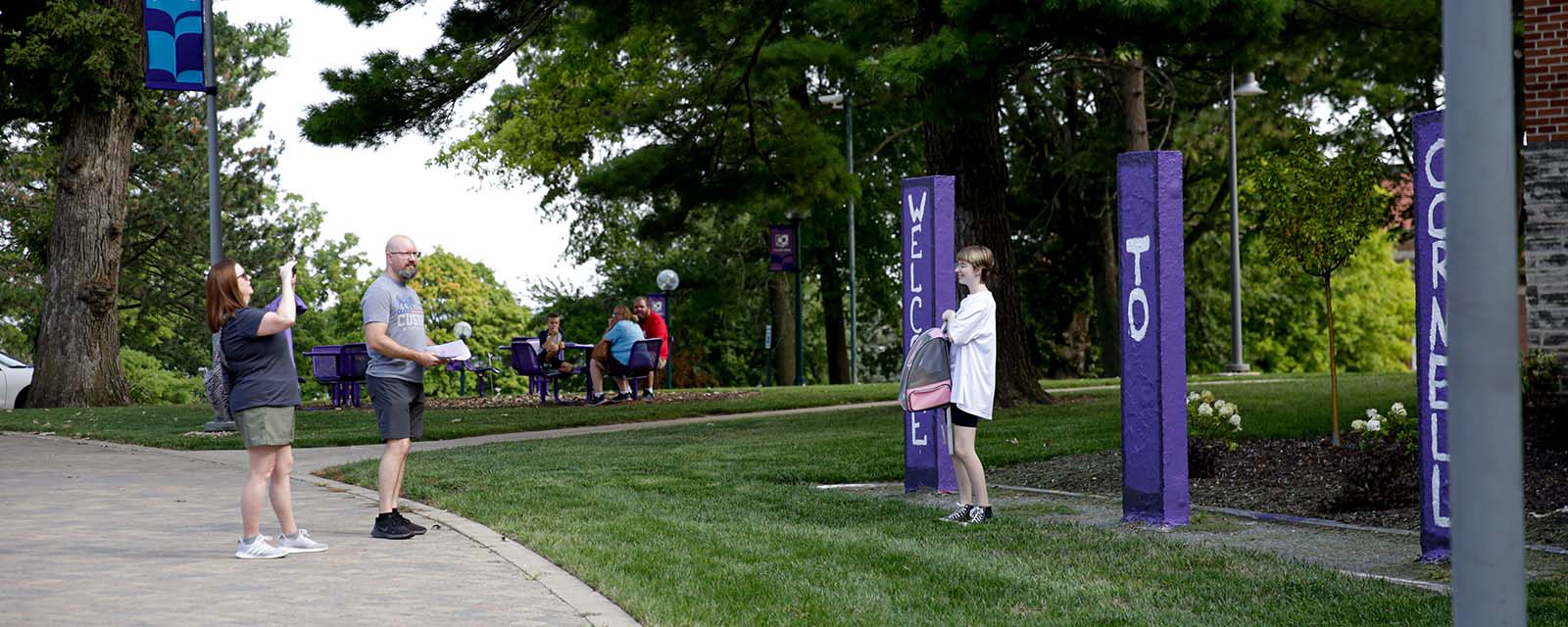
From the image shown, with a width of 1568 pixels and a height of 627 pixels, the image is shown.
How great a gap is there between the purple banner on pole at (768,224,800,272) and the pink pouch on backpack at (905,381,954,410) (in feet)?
76.3

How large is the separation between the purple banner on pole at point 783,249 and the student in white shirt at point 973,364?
77.1 ft

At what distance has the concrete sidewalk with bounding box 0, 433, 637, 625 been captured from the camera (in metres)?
6.03

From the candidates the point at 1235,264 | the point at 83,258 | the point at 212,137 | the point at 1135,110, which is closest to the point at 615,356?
the point at 212,137

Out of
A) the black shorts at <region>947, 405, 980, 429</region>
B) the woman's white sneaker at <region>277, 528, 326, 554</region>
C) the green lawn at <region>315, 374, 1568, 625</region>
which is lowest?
the green lawn at <region>315, 374, 1568, 625</region>

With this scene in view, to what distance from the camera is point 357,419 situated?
753 inches

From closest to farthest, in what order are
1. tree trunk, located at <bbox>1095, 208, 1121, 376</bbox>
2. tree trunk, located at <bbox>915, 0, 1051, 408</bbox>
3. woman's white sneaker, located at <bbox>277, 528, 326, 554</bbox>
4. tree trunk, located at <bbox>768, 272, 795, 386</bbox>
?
1. woman's white sneaker, located at <bbox>277, 528, 326, 554</bbox>
2. tree trunk, located at <bbox>915, 0, 1051, 408</bbox>
3. tree trunk, located at <bbox>1095, 208, 1121, 376</bbox>
4. tree trunk, located at <bbox>768, 272, 795, 386</bbox>

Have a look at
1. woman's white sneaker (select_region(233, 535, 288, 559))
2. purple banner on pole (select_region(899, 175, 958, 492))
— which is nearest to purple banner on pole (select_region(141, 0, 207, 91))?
purple banner on pole (select_region(899, 175, 958, 492))

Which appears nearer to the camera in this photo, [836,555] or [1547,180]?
[836,555]

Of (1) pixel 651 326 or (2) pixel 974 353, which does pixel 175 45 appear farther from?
(2) pixel 974 353

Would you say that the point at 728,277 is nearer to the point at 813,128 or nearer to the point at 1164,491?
the point at 813,128

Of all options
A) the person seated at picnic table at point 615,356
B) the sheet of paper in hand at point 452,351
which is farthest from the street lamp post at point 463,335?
the person seated at picnic table at point 615,356

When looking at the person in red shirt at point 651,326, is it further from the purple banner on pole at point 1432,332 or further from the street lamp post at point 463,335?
the purple banner on pole at point 1432,332

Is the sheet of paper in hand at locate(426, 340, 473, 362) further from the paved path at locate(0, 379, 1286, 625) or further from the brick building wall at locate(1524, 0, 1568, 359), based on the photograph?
the brick building wall at locate(1524, 0, 1568, 359)

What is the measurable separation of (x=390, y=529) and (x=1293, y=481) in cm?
600
